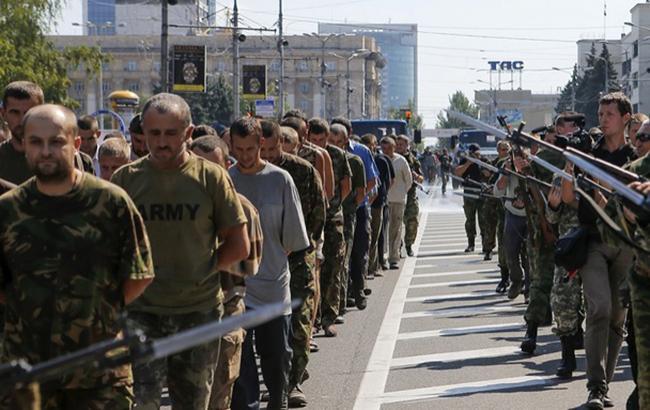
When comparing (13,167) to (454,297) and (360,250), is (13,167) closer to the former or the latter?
(360,250)

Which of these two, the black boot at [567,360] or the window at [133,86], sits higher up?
the window at [133,86]

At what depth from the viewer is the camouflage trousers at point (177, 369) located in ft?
22.6

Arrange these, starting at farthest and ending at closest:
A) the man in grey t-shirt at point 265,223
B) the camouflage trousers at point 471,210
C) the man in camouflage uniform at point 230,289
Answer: the camouflage trousers at point 471,210
the man in grey t-shirt at point 265,223
the man in camouflage uniform at point 230,289

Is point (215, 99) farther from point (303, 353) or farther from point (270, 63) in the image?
point (303, 353)

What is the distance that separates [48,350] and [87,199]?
0.58m

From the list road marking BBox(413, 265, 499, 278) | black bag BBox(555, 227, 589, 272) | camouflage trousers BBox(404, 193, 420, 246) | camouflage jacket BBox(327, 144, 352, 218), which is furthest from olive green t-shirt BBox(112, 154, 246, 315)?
camouflage trousers BBox(404, 193, 420, 246)

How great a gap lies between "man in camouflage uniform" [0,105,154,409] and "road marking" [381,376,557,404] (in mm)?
4728

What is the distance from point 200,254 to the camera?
270 inches

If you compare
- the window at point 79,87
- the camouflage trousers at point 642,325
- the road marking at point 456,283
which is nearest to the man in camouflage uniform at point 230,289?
the camouflage trousers at point 642,325

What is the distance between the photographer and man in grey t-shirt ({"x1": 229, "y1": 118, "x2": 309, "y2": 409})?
8.63 meters

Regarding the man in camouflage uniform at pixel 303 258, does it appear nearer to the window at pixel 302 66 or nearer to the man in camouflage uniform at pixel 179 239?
the man in camouflage uniform at pixel 179 239

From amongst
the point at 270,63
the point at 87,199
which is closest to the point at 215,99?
the point at 270,63

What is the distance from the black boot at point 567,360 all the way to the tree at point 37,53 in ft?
104

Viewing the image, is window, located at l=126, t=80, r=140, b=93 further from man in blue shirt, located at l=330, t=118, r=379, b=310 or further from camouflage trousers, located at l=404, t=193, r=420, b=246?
man in blue shirt, located at l=330, t=118, r=379, b=310
